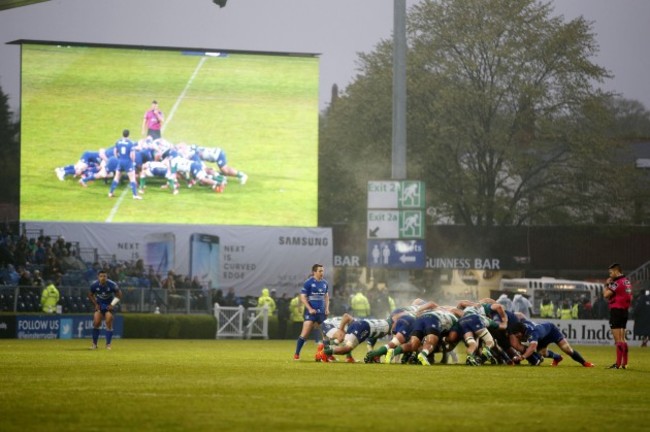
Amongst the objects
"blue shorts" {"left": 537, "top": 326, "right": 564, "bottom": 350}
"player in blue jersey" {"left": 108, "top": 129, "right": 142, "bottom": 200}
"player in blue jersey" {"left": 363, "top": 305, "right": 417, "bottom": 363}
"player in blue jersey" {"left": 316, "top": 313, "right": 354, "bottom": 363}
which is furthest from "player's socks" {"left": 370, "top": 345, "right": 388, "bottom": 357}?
"player in blue jersey" {"left": 108, "top": 129, "right": 142, "bottom": 200}

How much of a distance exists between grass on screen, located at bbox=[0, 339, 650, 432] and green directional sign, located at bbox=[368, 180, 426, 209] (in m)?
19.5

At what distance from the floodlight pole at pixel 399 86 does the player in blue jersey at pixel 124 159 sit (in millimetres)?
13636

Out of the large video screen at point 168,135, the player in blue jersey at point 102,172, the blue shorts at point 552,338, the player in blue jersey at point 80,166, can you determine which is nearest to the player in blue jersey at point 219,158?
the large video screen at point 168,135

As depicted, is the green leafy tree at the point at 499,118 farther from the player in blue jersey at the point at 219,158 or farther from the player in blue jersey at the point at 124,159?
the player in blue jersey at the point at 124,159

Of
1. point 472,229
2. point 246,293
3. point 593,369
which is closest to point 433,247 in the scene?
point 472,229

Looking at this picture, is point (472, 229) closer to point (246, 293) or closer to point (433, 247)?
point (433, 247)

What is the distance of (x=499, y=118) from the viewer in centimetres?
7556

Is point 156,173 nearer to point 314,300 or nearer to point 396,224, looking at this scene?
point 396,224

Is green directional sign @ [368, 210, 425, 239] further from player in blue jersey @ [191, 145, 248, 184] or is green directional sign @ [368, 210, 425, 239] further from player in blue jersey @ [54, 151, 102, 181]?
player in blue jersey @ [54, 151, 102, 181]

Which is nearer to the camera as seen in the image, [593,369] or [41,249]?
[593,369]

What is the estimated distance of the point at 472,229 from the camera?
78000 mm

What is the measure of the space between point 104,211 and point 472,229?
95.9 ft

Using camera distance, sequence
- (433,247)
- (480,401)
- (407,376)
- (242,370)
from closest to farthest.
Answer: (480,401) < (407,376) < (242,370) < (433,247)

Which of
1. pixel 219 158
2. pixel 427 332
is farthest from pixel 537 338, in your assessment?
pixel 219 158
